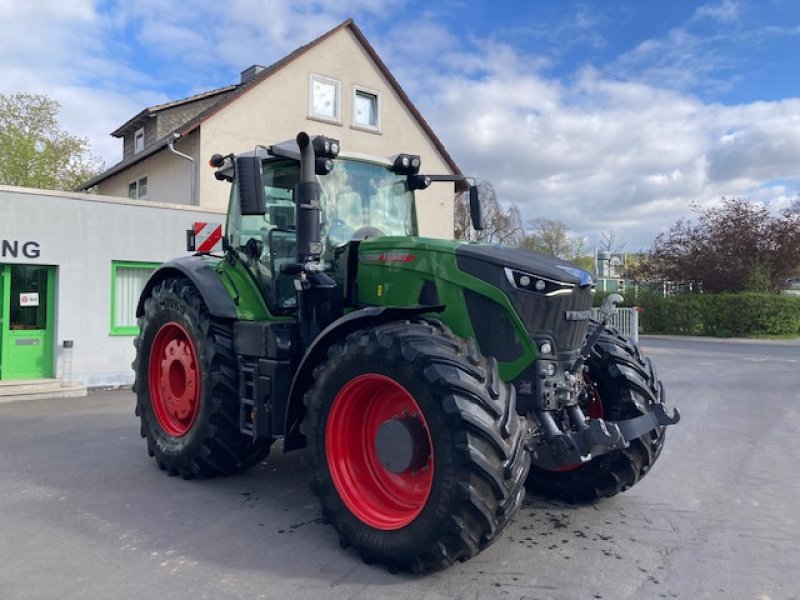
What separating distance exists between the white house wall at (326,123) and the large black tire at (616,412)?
11711 mm

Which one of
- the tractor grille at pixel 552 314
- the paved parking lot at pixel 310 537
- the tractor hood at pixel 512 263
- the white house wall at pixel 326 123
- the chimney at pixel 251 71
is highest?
the chimney at pixel 251 71

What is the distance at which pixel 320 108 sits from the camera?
19.0 meters

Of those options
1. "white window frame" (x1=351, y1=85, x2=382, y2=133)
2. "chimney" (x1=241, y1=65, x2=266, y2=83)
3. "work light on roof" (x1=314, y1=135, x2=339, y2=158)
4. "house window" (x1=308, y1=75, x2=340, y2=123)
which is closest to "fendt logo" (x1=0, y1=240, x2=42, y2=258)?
"work light on roof" (x1=314, y1=135, x2=339, y2=158)

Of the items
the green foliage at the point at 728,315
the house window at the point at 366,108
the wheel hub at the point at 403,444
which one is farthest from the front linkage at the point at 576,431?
the green foliage at the point at 728,315

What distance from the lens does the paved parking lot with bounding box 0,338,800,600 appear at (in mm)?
3412

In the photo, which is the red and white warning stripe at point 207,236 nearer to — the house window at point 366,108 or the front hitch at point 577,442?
the front hitch at point 577,442

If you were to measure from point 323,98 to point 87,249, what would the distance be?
32.8ft

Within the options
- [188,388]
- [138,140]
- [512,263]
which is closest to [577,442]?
[512,263]

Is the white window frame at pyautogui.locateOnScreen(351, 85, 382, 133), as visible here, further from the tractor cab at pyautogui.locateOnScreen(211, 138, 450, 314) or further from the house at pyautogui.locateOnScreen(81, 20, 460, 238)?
the tractor cab at pyautogui.locateOnScreen(211, 138, 450, 314)

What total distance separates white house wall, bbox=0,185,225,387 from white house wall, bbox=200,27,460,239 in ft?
17.8

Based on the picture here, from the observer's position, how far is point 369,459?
13.1 ft

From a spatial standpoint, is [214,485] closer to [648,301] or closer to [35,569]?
[35,569]

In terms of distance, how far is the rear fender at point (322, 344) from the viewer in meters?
3.76

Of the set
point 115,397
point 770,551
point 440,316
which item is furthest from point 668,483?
point 115,397
